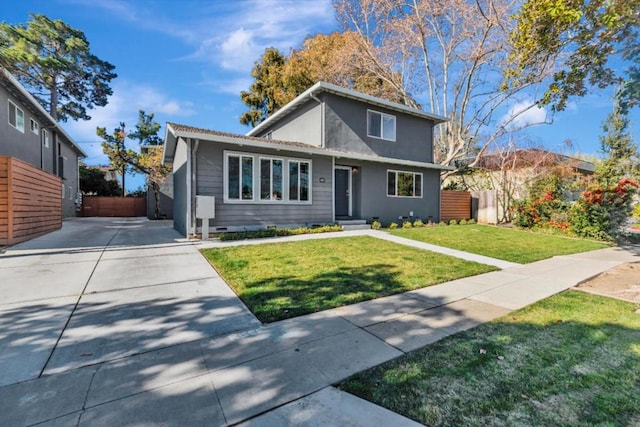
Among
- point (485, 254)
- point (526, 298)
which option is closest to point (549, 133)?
point (485, 254)

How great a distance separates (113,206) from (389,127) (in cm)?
2106

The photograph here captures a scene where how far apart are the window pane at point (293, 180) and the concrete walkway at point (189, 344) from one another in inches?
222

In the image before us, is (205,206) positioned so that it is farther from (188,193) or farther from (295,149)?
(295,149)

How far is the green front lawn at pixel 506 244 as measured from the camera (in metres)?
7.82

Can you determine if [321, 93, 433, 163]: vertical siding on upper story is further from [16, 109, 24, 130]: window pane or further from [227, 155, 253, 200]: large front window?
[16, 109, 24, 130]: window pane

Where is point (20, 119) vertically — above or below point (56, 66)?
below

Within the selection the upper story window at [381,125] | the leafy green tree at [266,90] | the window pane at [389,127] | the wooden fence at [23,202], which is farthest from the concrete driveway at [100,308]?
the leafy green tree at [266,90]

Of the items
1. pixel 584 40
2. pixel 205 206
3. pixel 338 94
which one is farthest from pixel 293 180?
pixel 584 40

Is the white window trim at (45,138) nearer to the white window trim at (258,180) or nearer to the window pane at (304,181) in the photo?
the white window trim at (258,180)

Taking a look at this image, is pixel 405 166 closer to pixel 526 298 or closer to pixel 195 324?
pixel 526 298

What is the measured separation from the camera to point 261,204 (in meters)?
9.99

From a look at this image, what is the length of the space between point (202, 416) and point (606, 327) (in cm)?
431

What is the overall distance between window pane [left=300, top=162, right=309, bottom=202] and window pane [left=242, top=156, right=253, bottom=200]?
6.31 feet

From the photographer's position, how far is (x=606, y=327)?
132 inches
